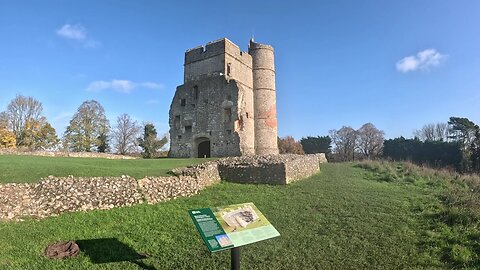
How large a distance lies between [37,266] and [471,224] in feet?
36.9

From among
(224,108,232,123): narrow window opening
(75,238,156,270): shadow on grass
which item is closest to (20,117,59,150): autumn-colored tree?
(224,108,232,123): narrow window opening

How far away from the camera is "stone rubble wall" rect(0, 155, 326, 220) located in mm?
10469


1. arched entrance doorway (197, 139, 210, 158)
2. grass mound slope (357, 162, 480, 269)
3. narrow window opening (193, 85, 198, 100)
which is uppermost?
narrow window opening (193, 85, 198, 100)

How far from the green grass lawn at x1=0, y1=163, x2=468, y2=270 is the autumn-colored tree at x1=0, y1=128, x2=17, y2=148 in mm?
32575

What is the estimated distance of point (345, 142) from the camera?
208 ft

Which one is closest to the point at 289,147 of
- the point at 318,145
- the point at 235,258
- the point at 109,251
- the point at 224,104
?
the point at 318,145

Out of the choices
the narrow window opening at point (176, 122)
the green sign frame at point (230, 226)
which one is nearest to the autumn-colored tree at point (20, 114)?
the narrow window opening at point (176, 122)

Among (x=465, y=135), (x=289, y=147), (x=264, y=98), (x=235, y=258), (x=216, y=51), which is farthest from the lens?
(x=289, y=147)

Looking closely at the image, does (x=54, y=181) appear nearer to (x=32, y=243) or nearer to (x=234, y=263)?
(x=32, y=243)

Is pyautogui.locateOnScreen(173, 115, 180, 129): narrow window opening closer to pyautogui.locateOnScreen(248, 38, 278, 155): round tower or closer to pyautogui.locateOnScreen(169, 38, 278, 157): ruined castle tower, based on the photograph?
pyautogui.locateOnScreen(169, 38, 278, 157): ruined castle tower

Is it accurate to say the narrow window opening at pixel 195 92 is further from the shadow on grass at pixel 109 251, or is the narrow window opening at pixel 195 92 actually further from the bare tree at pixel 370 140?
the bare tree at pixel 370 140

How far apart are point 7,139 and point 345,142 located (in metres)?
52.1

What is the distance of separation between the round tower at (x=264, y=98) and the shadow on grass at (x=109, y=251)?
23371 millimetres

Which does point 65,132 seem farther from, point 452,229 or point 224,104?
point 452,229
